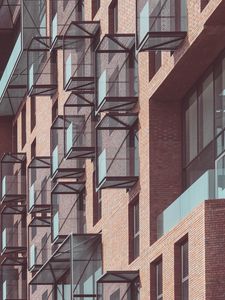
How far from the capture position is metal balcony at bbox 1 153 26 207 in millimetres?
80250

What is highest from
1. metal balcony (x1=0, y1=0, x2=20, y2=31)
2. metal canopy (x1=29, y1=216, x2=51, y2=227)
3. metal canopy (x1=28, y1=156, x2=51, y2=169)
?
metal balcony (x1=0, y1=0, x2=20, y2=31)

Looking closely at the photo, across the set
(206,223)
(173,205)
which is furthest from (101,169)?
(206,223)

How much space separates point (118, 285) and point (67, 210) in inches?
393

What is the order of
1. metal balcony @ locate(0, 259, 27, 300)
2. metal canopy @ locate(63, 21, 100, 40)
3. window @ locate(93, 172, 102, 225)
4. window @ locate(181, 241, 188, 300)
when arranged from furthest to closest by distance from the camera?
metal balcony @ locate(0, 259, 27, 300), window @ locate(93, 172, 102, 225), metal canopy @ locate(63, 21, 100, 40), window @ locate(181, 241, 188, 300)

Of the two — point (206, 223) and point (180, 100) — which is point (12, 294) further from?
point (206, 223)

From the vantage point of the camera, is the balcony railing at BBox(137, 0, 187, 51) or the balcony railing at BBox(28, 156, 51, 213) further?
the balcony railing at BBox(28, 156, 51, 213)

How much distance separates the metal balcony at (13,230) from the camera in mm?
79438

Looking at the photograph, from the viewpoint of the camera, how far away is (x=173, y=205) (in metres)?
49.9

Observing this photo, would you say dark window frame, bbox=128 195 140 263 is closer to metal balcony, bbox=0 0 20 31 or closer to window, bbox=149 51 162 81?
window, bbox=149 51 162 81

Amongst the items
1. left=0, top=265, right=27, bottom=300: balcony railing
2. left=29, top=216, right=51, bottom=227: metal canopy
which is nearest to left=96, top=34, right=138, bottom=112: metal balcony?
left=29, top=216, right=51, bottom=227: metal canopy

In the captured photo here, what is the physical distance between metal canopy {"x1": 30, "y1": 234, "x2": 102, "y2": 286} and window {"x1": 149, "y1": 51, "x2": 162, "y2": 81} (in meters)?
8.60

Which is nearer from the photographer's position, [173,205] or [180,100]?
[173,205]

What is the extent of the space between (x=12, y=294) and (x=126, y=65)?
26294mm

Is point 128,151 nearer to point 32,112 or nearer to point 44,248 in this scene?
point 44,248
